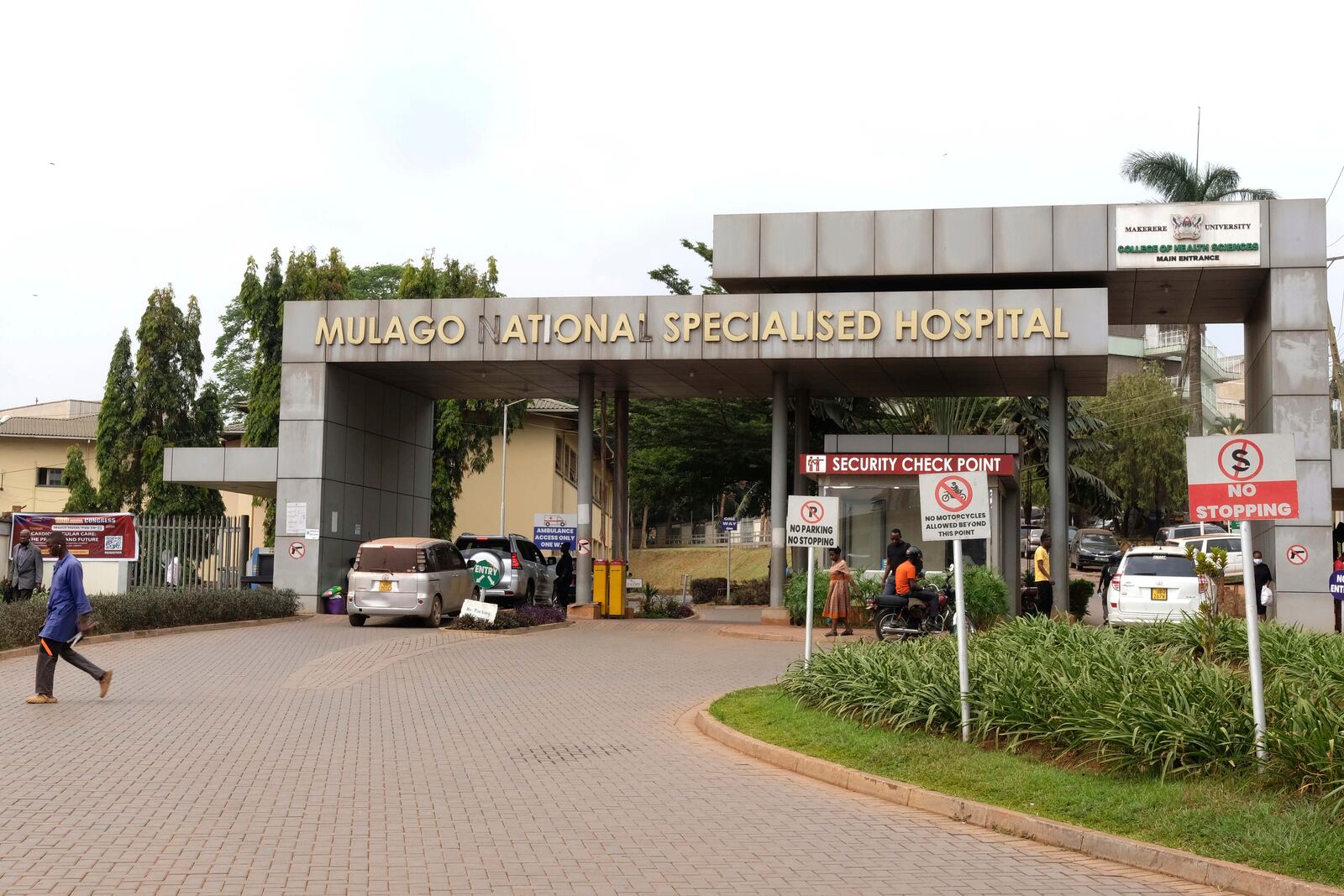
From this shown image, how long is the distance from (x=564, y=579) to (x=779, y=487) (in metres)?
7.81

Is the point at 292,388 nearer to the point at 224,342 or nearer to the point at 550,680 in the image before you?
the point at 550,680

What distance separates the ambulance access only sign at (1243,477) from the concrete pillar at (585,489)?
68.8ft

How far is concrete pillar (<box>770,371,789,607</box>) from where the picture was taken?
98.7ft

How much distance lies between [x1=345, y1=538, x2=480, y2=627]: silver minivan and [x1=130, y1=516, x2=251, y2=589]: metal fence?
4460 mm

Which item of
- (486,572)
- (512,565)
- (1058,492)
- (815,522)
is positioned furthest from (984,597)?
(512,565)

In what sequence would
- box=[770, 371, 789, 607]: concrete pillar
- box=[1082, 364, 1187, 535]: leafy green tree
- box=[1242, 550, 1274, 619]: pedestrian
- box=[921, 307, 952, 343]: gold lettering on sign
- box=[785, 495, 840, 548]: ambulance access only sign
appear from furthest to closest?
1. box=[1082, 364, 1187, 535]: leafy green tree
2. box=[770, 371, 789, 607]: concrete pillar
3. box=[921, 307, 952, 343]: gold lettering on sign
4. box=[1242, 550, 1274, 619]: pedestrian
5. box=[785, 495, 840, 548]: ambulance access only sign

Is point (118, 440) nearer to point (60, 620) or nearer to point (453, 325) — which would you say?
point (453, 325)

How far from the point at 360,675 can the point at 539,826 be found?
9.60 metres

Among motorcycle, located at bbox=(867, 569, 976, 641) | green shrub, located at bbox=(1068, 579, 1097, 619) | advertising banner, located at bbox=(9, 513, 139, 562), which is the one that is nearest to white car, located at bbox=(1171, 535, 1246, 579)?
green shrub, located at bbox=(1068, 579, 1097, 619)

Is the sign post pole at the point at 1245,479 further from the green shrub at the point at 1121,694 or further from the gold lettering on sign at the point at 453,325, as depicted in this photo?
the gold lettering on sign at the point at 453,325

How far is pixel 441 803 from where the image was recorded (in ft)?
31.7

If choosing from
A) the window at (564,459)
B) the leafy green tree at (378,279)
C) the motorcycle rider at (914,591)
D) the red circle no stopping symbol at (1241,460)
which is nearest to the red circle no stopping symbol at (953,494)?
the red circle no stopping symbol at (1241,460)

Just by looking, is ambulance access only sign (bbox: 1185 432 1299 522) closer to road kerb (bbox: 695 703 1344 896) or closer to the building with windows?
road kerb (bbox: 695 703 1344 896)

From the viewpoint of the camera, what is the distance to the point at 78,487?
5012 centimetres
